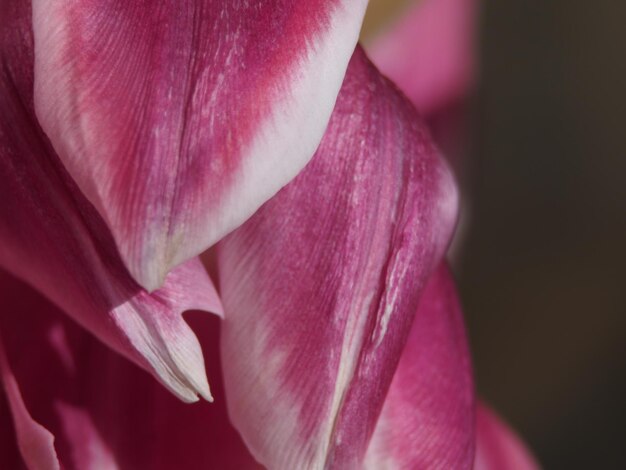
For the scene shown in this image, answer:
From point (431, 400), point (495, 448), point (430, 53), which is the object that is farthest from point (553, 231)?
point (431, 400)

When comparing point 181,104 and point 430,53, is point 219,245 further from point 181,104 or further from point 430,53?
point 430,53

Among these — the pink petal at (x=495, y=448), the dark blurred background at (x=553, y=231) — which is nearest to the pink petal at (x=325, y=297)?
the pink petal at (x=495, y=448)

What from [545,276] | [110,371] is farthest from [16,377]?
[545,276]

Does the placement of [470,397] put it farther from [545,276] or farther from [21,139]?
[545,276]

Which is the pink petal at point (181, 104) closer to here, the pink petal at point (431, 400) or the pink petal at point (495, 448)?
the pink petal at point (431, 400)

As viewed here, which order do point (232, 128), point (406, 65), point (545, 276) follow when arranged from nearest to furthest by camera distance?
point (232, 128) < point (406, 65) < point (545, 276)

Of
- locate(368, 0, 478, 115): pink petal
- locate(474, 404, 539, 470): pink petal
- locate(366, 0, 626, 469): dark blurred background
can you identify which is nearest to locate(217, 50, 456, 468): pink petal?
locate(474, 404, 539, 470): pink petal
